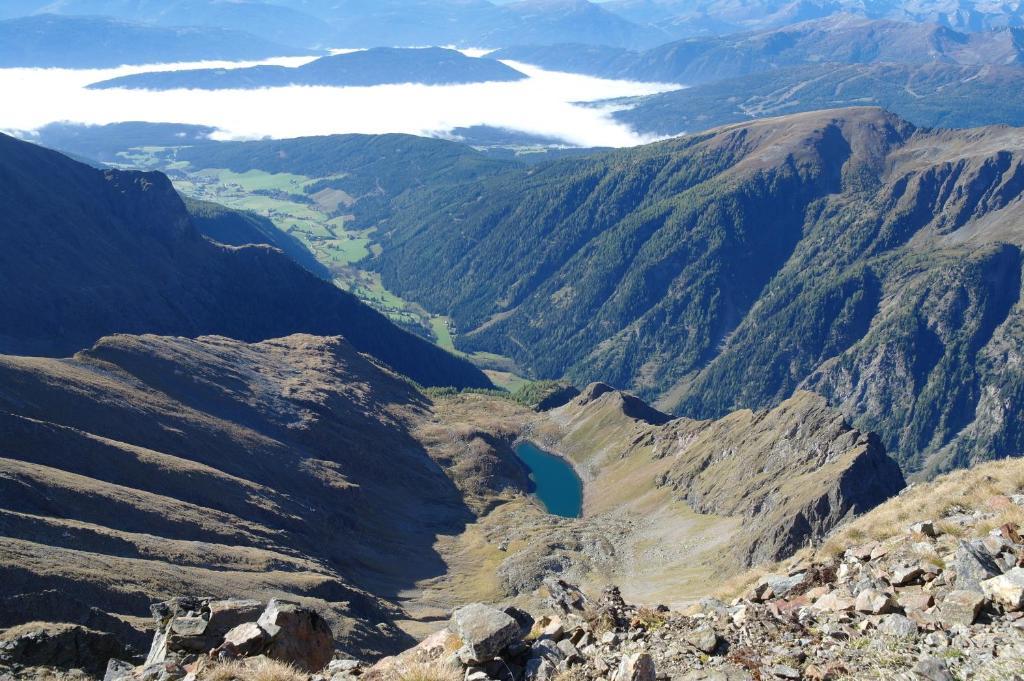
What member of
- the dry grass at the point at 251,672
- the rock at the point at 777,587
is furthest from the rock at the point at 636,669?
the dry grass at the point at 251,672

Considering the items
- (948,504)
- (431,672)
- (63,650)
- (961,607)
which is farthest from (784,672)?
(63,650)

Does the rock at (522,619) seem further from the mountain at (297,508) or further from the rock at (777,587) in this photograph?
the mountain at (297,508)

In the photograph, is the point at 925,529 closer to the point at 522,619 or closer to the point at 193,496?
the point at 522,619

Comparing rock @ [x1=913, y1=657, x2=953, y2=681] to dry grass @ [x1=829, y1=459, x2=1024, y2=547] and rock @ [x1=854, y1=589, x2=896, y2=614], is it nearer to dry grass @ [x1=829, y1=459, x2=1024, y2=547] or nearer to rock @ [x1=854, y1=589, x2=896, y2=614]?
rock @ [x1=854, y1=589, x2=896, y2=614]

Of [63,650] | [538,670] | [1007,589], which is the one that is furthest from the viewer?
[63,650]

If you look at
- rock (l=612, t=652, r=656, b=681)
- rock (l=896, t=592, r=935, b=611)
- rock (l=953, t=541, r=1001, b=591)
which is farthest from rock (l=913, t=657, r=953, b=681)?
rock (l=612, t=652, r=656, b=681)

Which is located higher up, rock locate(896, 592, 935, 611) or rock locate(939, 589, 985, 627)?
rock locate(939, 589, 985, 627)

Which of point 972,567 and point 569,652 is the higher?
point 972,567
